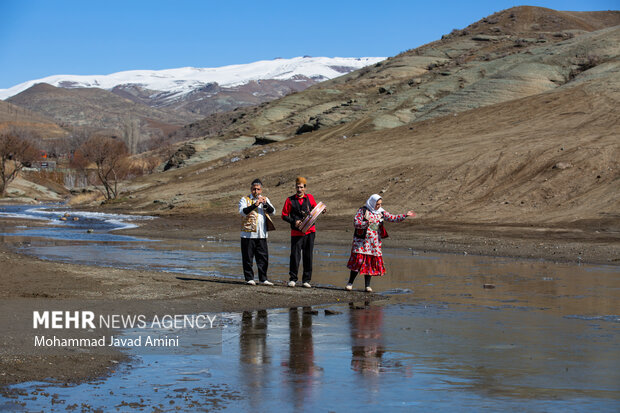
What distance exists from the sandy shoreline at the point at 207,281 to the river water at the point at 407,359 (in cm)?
52

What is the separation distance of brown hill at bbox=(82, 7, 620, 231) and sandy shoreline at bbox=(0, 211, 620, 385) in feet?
11.6

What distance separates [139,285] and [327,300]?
312cm

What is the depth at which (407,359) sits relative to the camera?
8781mm

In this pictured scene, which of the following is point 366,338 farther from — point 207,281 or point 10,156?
point 10,156

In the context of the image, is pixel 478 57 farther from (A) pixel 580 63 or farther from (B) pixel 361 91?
(A) pixel 580 63

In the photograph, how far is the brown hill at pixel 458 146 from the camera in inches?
1334

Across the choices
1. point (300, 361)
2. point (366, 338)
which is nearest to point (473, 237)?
point (366, 338)

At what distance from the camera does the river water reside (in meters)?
6.96

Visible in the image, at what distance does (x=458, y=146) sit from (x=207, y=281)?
34082 millimetres

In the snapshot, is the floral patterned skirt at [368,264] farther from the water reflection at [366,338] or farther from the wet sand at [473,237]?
the wet sand at [473,237]

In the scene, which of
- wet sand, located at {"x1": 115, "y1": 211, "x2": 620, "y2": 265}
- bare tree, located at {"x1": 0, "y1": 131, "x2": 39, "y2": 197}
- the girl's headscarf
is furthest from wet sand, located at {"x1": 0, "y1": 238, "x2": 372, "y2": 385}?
bare tree, located at {"x1": 0, "y1": 131, "x2": 39, "y2": 197}

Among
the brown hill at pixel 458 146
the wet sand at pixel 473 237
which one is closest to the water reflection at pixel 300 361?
the wet sand at pixel 473 237

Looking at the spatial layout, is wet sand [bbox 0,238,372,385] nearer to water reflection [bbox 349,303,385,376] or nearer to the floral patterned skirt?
the floral patterned skirt

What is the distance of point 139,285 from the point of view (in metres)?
13.6
